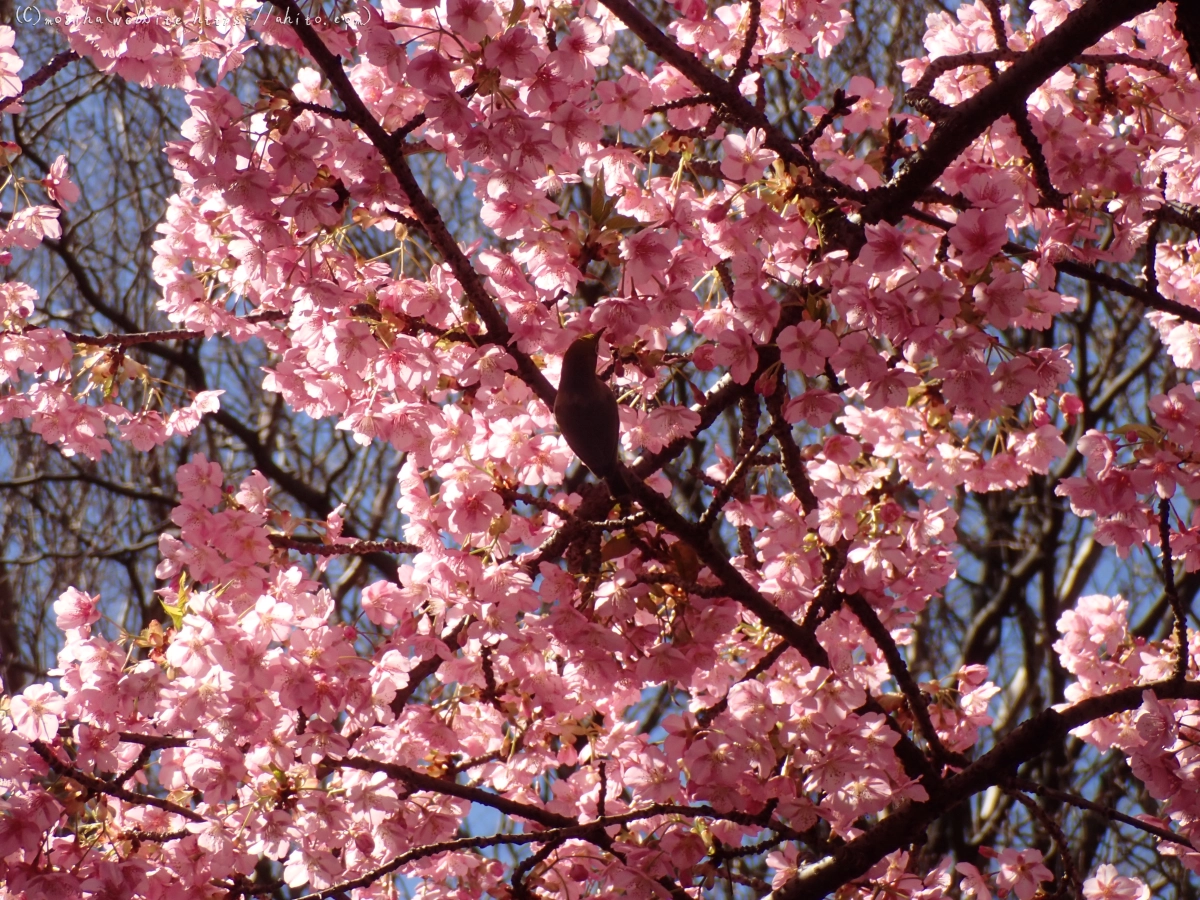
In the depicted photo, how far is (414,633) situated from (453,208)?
546 centimetres

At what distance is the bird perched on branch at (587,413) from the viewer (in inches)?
77.4

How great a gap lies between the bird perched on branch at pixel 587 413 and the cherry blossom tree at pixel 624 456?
10 cm

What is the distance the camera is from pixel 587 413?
1.97m

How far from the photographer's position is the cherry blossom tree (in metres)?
2.12

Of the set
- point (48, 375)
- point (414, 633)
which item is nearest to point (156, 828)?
point (414, 633)

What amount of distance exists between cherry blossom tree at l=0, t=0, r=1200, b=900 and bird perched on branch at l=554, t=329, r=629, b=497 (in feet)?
0.32

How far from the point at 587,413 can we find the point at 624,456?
3.09 ft

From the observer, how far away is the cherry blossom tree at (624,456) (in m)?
2.12

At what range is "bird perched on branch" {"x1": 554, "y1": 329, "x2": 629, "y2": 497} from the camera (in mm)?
1965

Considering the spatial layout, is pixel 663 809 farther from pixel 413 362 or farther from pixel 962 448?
pixel 962 448

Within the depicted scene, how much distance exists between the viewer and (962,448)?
10.2 feet

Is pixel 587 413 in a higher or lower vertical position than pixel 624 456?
lower

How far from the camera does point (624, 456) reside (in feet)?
9.52

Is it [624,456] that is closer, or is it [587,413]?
[587,413]
